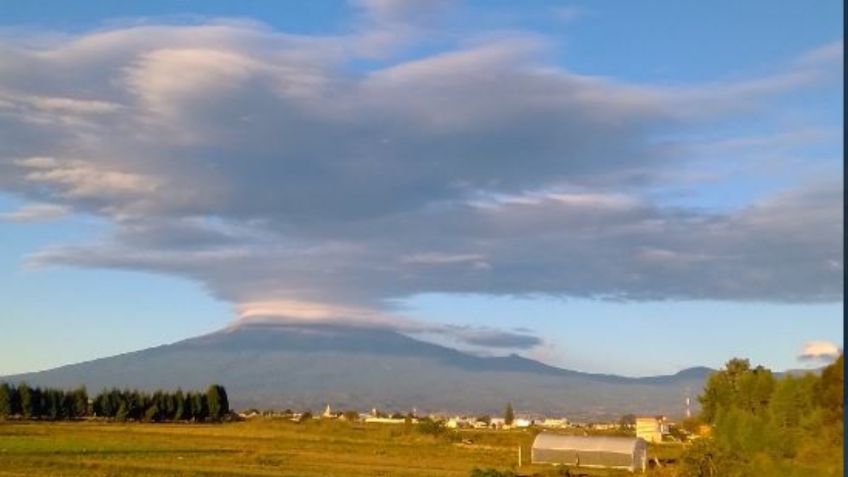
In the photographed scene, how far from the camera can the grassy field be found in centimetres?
4670

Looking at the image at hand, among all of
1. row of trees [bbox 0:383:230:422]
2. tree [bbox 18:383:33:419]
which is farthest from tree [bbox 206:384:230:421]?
tree [bbox 18:383:33:419]

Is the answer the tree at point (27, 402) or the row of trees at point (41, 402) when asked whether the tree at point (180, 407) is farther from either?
the tree at point (27, 402)

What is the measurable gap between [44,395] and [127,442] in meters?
48.7

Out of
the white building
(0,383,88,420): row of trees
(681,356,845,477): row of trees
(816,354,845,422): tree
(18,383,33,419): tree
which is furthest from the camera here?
(18,383,33,419): tree

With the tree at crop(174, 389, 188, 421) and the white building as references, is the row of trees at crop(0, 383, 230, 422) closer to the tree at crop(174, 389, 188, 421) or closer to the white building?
the tree at crop(174, 389, 188, 421)

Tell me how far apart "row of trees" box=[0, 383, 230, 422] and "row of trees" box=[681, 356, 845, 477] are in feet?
284

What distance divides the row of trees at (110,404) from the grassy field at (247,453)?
2257 centimetres

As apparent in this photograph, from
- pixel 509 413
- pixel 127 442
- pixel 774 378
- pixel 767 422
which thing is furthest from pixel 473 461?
pixel 509 413

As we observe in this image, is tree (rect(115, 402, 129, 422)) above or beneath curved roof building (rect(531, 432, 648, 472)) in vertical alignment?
above

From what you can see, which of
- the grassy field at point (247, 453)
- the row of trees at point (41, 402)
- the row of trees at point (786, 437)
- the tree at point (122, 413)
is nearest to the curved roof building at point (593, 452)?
the grassy field at point (247, 453)

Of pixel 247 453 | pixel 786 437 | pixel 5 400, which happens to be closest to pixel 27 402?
pixel 5 400

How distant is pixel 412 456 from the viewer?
6619cm

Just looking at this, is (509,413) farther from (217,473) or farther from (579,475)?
(217,473)

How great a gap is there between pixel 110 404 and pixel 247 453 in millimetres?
61317
